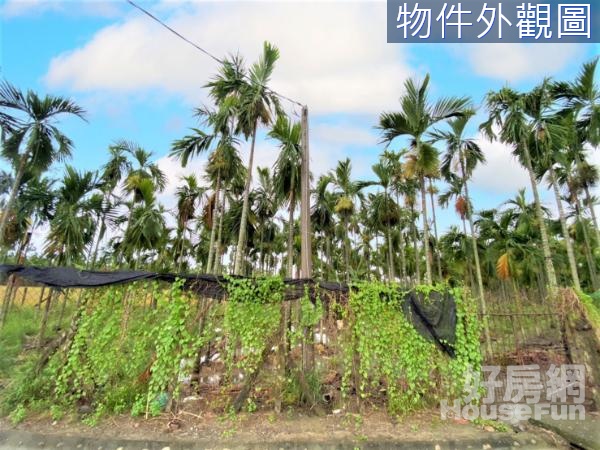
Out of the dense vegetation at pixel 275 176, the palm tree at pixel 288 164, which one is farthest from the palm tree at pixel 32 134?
the palm tree at pixel 288 164

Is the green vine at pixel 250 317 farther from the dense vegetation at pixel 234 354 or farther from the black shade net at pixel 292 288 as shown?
the black shade net at pixel 292 288

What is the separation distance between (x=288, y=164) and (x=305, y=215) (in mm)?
3860

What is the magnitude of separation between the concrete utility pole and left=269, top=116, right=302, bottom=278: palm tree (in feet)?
3.04

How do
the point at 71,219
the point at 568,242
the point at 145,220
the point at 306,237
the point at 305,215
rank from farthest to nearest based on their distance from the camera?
the point at 145,220 → the point at 568,242 → the point at 71,219 → the point at 305,215 → the point at 306,237

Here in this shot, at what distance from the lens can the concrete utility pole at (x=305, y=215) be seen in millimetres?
5688

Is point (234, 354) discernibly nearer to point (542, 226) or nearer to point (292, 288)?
point (292, 288)

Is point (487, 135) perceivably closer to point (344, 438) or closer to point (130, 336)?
point (344, 438)

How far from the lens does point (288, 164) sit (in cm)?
962

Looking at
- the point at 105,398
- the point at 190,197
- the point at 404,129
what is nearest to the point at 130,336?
the point at 105,398

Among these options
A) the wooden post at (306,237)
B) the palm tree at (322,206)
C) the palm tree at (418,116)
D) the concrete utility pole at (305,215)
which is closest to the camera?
the wooden post at (306,237)

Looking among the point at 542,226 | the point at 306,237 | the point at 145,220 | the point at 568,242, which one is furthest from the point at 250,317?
the point at 568,242

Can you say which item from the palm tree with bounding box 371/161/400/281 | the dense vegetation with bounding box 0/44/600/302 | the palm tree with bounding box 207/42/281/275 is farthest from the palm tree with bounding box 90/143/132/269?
the palm tree with bounding box 371/161/400/281

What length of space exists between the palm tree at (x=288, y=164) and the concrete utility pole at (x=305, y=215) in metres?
0.93

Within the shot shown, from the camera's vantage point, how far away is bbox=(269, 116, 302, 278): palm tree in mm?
8688
